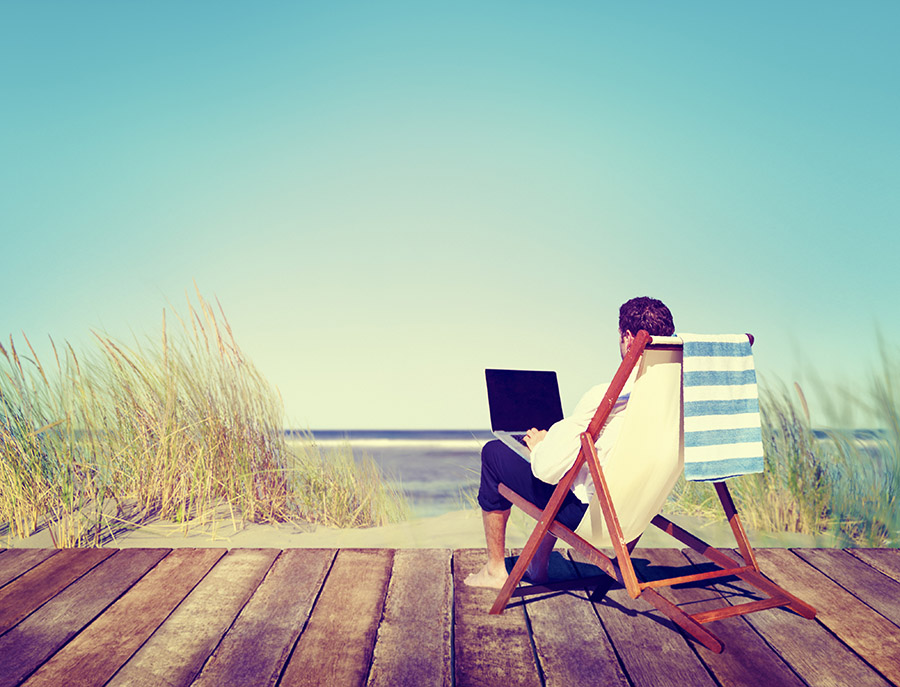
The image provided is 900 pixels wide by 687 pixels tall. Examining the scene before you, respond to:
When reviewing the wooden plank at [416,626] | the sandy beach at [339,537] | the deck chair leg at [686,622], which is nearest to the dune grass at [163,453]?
the sandy beach at [339,537]

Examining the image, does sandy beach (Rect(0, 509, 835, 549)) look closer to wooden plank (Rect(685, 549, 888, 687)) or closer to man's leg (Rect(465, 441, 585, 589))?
man's leg (Rect(465, 441, 585, 589))

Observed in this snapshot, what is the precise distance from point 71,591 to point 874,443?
4543 mm

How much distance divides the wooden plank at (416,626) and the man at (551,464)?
0.64 ft

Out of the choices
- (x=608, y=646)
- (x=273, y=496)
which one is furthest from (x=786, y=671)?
(x=273, y=496)

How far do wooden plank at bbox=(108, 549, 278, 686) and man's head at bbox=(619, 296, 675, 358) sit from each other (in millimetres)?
1762

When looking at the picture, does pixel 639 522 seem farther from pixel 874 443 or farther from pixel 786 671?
pixel 874 443

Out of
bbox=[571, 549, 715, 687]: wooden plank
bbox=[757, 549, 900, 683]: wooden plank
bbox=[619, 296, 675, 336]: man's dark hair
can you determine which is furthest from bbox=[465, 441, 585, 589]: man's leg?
bbox=[757, 549, 900, 683]: wooden plank

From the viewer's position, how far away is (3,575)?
2.77 m

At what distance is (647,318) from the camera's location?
2250 millimetres

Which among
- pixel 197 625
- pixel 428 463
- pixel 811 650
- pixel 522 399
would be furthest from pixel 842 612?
pixel 428 463

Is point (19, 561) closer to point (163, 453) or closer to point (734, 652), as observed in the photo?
point (163, 453)

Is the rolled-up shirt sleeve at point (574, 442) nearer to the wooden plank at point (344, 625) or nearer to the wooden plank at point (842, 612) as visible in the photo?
the wooden plank at point (344, 625)

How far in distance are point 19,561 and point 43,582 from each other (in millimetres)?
378

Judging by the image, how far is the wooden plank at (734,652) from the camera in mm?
1953
